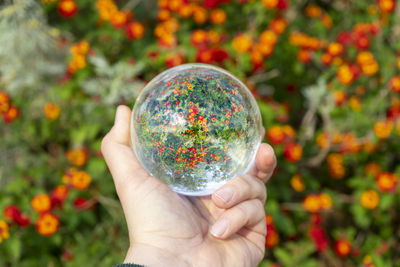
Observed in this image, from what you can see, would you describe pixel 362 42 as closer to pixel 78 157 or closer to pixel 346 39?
pixel 346 39

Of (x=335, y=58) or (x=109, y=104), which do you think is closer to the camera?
(x=109, y=104)

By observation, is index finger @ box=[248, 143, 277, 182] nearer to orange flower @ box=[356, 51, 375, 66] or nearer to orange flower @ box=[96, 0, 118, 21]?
orange flower @ box=[356, 51, 375, 66]

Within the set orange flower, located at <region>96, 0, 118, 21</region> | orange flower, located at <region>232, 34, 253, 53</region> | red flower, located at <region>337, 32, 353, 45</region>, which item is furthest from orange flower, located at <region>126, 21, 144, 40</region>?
red flower, located at <region>337, 32, 353, 45</region>

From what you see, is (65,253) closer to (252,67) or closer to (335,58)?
(252,67)

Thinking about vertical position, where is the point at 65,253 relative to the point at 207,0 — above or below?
below

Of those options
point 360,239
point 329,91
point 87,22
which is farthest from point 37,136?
point 360,239

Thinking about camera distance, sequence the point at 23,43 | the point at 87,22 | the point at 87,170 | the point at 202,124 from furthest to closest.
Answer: the point at 87,22 < the point at 23,43 < the point at 87,170 < the point at 202,124

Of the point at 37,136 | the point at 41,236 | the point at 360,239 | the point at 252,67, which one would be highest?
the point at 252,67
